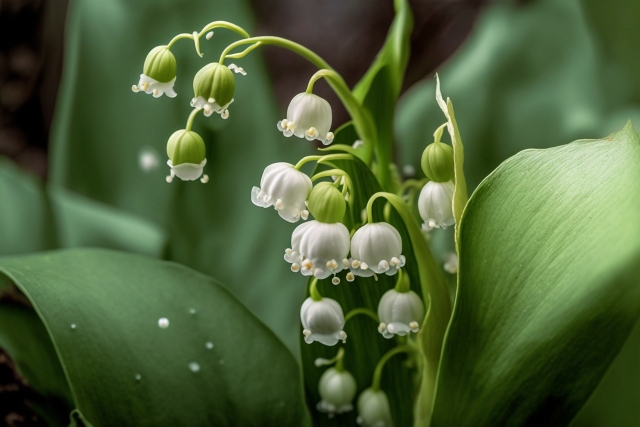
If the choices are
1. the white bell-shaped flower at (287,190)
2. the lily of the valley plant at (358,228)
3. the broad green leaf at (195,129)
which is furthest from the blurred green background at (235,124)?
the white bell-shaped flower at (287,190)

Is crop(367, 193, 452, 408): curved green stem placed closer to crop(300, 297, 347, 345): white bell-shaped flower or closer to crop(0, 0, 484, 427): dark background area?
crop(300, 297, 347, 345): white bell-shaped flower

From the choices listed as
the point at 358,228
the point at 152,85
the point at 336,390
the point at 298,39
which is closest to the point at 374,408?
the point at 336,390

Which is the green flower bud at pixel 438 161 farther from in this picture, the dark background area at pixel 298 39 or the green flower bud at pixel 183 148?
the dark background area at pixel 298 39

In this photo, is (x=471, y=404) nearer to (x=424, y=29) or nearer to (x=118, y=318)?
(x=118, y=318)

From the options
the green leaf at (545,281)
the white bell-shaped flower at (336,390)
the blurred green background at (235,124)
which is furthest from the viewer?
the blurred green background at (235,124)

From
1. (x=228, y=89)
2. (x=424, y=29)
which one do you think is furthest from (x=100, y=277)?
(x=424, y=29)

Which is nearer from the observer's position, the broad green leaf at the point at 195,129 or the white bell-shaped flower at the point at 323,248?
the white bell-shaped flower at the point at 323,248
